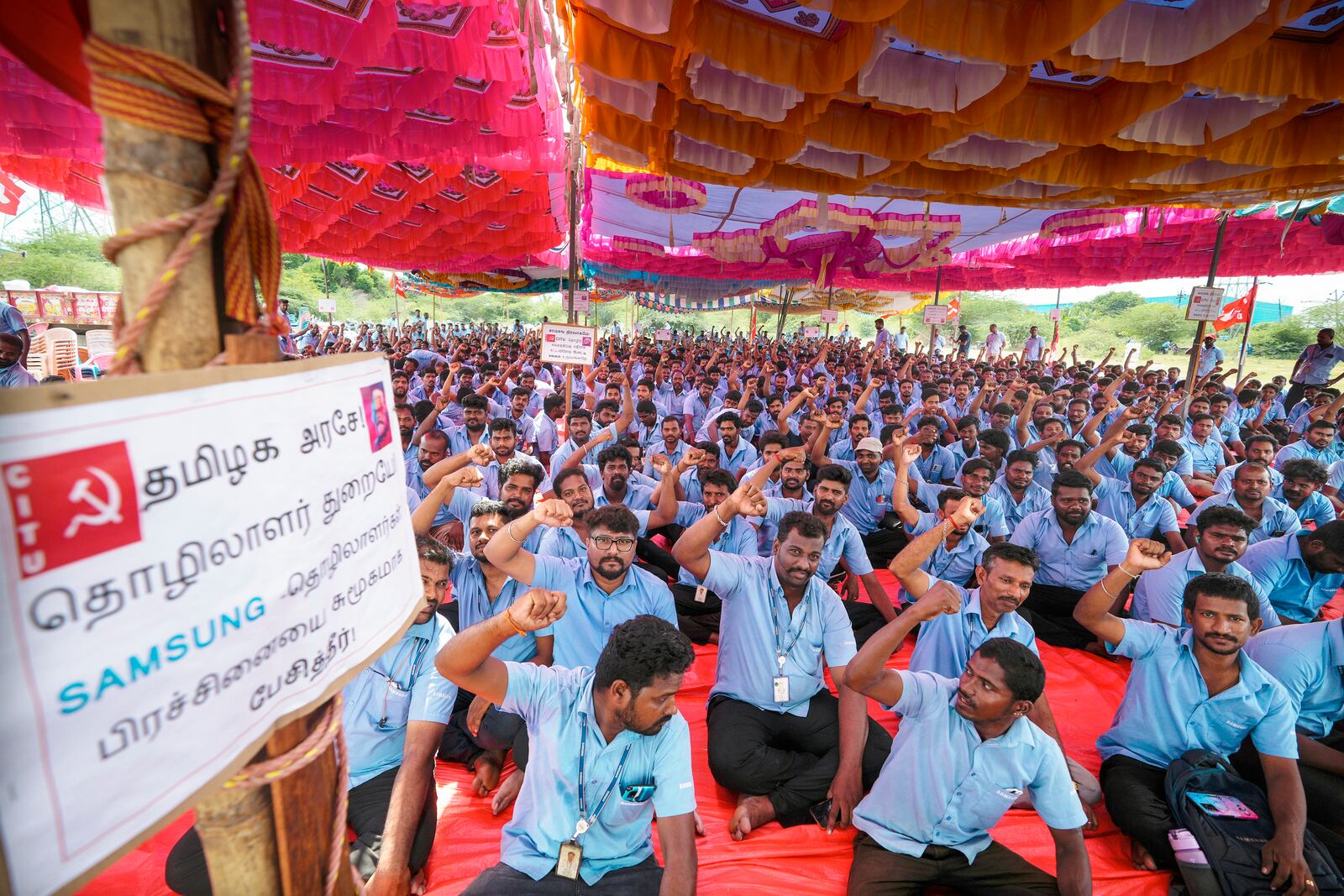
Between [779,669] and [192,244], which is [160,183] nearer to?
[192,244]

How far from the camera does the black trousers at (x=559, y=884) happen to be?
2.17 metres

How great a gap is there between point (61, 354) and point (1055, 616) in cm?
1455

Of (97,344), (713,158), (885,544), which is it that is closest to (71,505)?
(885,544)

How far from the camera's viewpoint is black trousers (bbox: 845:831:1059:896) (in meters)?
2.41

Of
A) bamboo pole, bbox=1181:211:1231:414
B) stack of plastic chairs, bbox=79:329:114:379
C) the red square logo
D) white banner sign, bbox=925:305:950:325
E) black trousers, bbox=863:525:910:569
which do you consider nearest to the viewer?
the red square logo

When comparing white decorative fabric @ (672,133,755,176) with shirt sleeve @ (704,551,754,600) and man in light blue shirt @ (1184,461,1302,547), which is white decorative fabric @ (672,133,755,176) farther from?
man in light blue shirt @ (1184,461,1302,547)

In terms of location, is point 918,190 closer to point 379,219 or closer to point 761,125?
point 761,125

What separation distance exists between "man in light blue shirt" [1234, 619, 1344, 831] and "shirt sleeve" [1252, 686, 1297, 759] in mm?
349

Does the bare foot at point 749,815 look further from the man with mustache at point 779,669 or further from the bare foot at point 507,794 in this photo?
the bare foot at point 507,794

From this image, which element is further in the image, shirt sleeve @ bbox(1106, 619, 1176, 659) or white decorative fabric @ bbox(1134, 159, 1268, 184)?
white decorative fabric @ bbox(1134, 159, 1268, 184)

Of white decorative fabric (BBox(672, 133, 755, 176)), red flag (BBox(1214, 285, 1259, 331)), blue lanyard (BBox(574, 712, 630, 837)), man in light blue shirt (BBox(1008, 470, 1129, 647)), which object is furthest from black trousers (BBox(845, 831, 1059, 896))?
red flag (BBox(1214, 285, 1259, 331))

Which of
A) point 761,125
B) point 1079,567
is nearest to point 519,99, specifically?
point 761,125

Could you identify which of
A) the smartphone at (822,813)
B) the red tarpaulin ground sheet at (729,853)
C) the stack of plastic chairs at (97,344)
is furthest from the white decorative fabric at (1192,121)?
the stack of plastic chairs at (97,344)

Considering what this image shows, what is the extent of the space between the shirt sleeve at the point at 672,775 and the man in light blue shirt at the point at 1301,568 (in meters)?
4.51
